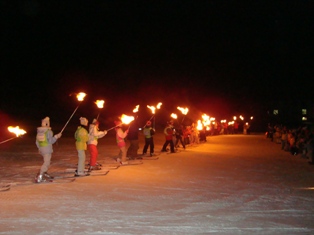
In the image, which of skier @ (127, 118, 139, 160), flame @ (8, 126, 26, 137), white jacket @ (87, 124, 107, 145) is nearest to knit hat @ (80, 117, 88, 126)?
white jacket @ (87, 124, 107, 145)

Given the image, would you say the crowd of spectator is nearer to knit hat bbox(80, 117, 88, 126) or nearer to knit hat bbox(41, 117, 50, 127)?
knit hat bbox(80, 117, 88, 126)

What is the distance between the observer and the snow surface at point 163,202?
24.2 feet

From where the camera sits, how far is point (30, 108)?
60.8 meters

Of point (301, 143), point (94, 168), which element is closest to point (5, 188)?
point (94, 168)

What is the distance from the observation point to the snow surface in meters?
7.38

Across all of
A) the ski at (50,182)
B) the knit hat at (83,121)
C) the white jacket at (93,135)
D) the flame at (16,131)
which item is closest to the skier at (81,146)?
the knit hat at (83,121)

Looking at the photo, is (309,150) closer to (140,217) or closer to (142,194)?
(142,194)

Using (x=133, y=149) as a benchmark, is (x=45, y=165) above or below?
below

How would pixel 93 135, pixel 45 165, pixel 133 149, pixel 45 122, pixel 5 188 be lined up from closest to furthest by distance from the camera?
pixel 5 188 → pixel 45 165 → pixel 45 122 → pixel 93 135 → pixel 133 149

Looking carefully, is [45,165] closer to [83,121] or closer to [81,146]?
[81,146]

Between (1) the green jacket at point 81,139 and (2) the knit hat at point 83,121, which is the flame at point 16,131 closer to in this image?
(1) the green jacket at point 81,139

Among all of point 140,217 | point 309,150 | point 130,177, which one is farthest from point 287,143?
point 140,217

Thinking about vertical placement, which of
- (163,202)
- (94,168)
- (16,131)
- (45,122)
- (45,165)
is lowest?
(163,202)

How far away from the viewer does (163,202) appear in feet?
31.3
